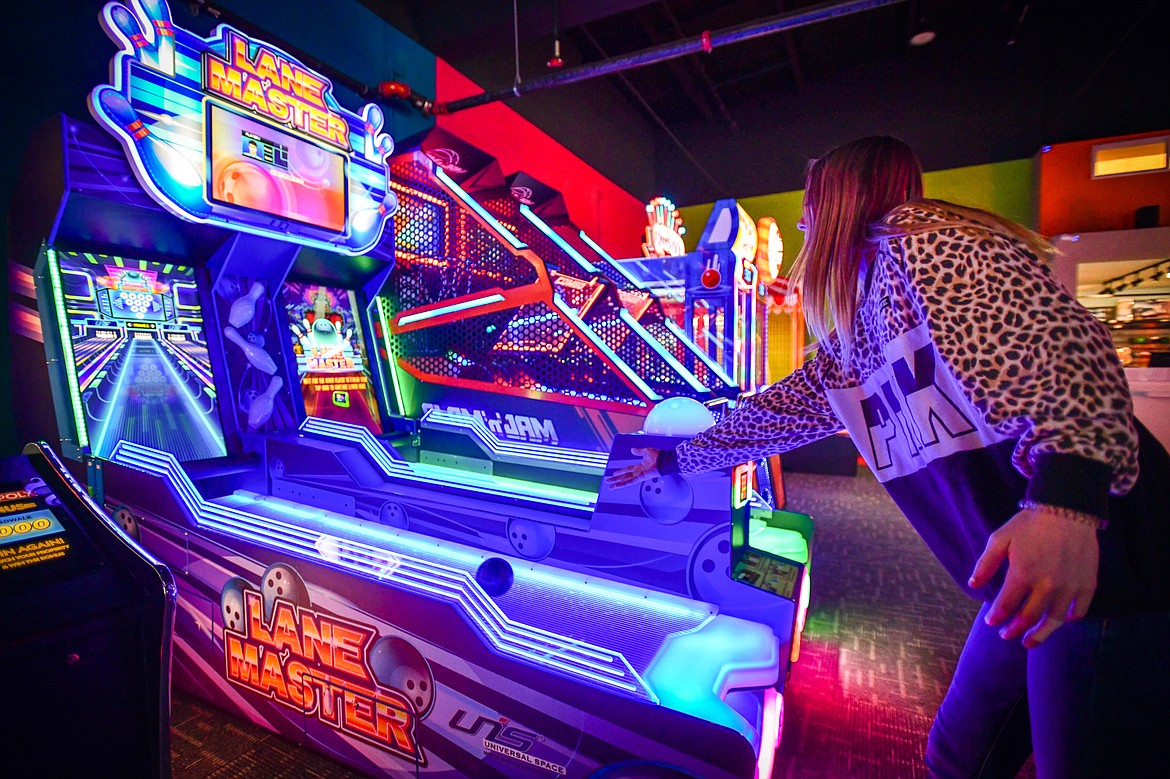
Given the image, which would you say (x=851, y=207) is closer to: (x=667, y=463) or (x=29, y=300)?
(x=667, y=463)

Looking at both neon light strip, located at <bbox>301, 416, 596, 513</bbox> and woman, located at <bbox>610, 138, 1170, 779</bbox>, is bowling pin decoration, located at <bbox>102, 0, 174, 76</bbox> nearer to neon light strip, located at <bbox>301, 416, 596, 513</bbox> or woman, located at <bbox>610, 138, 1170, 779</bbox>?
neon light strip, located at <bbox>301, 416, 596, 513</bbox>

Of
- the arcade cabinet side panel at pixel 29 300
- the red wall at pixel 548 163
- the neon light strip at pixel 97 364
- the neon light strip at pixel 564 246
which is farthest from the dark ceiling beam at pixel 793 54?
the neon light strip at pixel 97 364

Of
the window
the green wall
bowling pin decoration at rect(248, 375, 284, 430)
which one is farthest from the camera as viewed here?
the green wall

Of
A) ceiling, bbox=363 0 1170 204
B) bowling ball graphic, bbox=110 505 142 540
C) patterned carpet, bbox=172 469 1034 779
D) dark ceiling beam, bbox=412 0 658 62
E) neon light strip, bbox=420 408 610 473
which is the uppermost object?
ceiling, bbox=363 0 1170 204

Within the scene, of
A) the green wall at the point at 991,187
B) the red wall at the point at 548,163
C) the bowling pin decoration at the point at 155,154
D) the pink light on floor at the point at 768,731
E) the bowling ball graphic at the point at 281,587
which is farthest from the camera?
the green wall at the point at 991,187

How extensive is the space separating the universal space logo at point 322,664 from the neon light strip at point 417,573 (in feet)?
0.42

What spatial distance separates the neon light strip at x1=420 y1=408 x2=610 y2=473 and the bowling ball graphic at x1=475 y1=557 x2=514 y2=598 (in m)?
0.81

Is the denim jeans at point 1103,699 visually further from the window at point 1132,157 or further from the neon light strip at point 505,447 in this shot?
the window at point 1132,157

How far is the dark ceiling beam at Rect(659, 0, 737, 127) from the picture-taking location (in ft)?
17.4

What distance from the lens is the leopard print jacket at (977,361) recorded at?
0.58 metres

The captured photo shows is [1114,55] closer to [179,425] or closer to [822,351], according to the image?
[822,351]

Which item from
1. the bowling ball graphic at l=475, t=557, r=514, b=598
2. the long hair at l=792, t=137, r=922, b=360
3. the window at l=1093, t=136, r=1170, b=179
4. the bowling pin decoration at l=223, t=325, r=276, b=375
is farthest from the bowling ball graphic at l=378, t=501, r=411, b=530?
the window at l=1093, t=136, r=1170, b=179

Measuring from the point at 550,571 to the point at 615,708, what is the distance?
0.77 metres

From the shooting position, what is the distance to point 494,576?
5.34 ft
